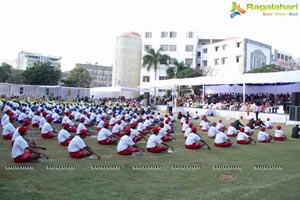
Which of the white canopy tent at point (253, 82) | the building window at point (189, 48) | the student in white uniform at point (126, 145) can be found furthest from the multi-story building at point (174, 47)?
the student in white uniform at point (126, 145)

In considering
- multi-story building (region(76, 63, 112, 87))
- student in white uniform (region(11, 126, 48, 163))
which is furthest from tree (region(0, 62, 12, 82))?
student in white uniform (region(11, 126, 48, 163))

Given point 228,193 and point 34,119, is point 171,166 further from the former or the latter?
point 34,119

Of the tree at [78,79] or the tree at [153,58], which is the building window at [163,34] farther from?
the tree at [78,79]

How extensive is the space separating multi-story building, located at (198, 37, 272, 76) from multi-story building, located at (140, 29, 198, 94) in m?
2.11

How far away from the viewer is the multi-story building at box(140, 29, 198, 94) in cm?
5653

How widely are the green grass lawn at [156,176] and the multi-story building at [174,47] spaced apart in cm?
4682

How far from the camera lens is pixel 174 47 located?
5725 cm

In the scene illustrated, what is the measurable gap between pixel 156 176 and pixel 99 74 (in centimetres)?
10044

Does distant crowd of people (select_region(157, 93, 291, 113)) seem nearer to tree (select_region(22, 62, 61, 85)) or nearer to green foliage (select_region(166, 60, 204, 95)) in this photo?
green foliage (select_region(166, 60, 204, 95))

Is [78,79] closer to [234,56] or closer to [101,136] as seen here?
[234,56]

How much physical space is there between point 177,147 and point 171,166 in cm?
312

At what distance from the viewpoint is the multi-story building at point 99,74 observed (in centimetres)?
10306

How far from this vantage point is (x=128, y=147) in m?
9.30

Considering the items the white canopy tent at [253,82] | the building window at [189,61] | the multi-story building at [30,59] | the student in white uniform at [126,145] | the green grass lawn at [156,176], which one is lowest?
the green grass lawn at [156,176]
